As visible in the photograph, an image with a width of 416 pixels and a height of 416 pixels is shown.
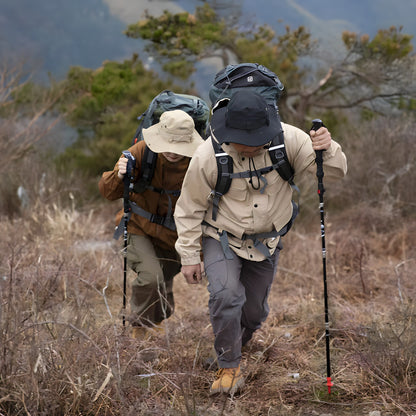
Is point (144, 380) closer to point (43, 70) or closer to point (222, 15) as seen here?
point (43, 70)

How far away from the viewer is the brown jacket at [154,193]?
423 cm

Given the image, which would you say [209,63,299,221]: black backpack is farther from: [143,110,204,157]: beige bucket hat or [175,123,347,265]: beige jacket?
[143,110,204,157]: beige bucket hat

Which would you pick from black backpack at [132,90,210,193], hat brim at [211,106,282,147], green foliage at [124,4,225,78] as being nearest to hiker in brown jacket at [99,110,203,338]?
black backpack at [132,90,210,193]

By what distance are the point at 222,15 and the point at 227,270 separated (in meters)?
11.9

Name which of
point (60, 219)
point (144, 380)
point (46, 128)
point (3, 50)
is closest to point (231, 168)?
point (144, 380)

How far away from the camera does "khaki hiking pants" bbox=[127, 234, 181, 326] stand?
4383mm

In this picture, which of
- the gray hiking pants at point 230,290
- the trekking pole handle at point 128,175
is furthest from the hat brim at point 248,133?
the trekking pole handle at point 128,175

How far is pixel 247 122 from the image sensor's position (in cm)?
329

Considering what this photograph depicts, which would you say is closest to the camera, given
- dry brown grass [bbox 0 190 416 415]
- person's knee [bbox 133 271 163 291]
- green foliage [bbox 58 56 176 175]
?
dry brown grass [bbox 0 190 416 415]

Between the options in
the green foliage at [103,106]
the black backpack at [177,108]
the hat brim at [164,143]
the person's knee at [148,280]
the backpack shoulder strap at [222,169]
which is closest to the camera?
the backpack shoulder strap at [222,169]

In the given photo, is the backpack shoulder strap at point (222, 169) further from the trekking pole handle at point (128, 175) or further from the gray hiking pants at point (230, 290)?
the trekking pole handle at point (128, 175)

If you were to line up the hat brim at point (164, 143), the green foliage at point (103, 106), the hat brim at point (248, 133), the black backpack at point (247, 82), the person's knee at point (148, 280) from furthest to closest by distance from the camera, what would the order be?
1. the green foliage at point (103, 106)
2. the person's knee at point (148, 280)
3. the hat brim at point (164, 143)
4. the black backpack at point (247, 82)
5. the hat brim at point (248, 133)

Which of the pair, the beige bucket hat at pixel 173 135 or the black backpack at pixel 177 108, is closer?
the beige bucket hat at pixel 173 135

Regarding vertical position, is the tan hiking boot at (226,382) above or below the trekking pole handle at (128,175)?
below
